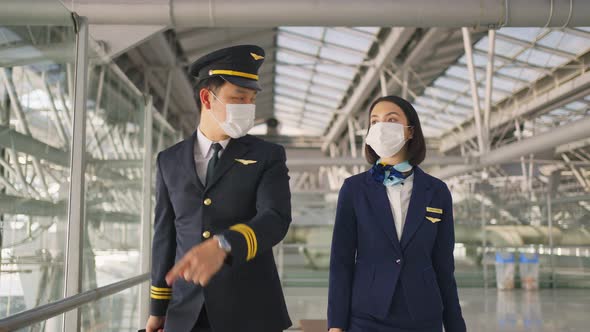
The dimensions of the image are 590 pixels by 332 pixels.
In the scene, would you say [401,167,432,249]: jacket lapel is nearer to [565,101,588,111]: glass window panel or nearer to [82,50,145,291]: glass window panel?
[82,50,145,291]: glass window panel

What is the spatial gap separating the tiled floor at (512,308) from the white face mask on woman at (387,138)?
666cm

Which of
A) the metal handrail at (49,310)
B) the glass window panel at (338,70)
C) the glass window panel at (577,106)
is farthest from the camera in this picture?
the glass window panel at (338,70)

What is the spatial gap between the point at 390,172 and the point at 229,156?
130 cm

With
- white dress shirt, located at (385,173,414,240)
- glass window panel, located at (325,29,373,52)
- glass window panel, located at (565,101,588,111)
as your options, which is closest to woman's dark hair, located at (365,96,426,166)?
white dress shirt, located at (385,173,414,240)

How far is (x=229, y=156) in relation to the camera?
8.20 ft

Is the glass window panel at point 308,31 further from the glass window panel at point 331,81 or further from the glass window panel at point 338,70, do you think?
the glass window panel at point 331,81

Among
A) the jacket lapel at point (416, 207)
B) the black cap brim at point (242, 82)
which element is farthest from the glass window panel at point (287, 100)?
the black cap brim at point (242, 82)

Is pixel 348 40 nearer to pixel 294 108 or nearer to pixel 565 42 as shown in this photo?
pixel 565 42

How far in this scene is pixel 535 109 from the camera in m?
22.8

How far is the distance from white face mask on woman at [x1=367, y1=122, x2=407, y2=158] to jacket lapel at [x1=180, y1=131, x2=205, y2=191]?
4.20 ft

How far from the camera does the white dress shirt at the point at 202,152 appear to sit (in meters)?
2.56

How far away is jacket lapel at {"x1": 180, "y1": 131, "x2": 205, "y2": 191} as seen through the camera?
8.14 ft

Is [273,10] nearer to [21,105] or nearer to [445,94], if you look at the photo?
[21,105]

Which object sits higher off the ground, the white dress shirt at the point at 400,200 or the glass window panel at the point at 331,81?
the glass window panel at the point at 331,81
